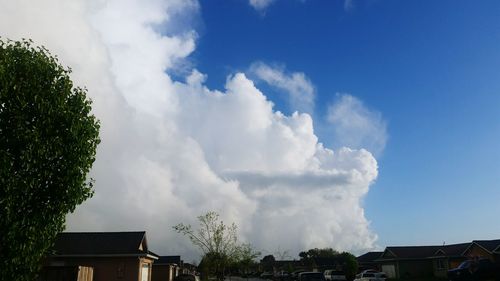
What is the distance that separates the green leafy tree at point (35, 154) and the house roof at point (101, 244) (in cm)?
2771

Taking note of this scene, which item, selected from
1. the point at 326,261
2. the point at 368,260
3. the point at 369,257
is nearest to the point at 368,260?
the point at 368,260

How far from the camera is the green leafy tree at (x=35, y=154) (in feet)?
43.3

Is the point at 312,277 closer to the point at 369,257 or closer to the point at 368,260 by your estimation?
the point at 368,260

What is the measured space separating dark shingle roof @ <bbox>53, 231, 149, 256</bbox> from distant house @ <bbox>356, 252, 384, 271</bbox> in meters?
47.2

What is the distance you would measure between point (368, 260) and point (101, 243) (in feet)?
190

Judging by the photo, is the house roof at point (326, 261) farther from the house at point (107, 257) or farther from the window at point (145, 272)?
the house at point (107, 257)

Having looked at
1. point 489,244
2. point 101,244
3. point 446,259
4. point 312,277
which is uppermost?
point 489,244

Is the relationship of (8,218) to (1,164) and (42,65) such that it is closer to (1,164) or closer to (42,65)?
(1,164)

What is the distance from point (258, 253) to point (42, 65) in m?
43.4

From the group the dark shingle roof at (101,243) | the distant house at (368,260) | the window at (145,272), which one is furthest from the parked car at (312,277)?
the distant house at (368,260)

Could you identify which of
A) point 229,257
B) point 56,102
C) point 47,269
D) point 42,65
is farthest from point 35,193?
point 229,257

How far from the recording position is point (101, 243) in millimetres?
42500

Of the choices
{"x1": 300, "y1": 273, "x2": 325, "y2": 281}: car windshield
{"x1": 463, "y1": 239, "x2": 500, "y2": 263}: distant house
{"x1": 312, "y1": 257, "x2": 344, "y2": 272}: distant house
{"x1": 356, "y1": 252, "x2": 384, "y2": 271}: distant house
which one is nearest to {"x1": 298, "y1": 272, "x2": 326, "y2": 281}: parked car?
{"x1": 300, "y1": 273, "x2": 325, "y2": 281}: car windshield

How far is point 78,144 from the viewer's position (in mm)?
14680
